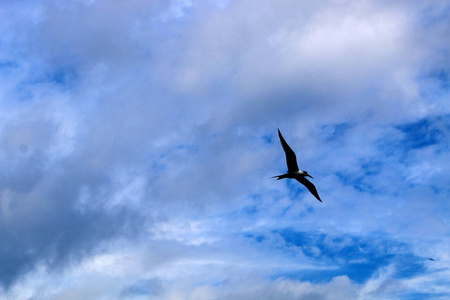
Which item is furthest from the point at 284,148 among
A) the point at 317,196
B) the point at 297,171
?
the point at 317,196

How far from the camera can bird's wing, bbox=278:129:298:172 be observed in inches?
3157

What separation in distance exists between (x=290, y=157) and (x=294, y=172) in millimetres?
4144

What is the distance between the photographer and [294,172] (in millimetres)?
84812

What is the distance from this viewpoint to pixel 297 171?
8488cm

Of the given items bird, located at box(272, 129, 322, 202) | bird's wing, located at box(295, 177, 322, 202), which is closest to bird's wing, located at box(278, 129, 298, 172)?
bird, located at box(272, 129, 322, 202)

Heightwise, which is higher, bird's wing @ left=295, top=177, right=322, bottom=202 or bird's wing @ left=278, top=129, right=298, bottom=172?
bird's wing @ left=278, top=129, right=298, bottom=172

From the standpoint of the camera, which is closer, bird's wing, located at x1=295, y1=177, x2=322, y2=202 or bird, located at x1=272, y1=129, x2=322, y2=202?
bird, located at x1=272, y1=129, x2=322, y2=202

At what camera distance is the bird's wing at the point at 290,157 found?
8020 cm

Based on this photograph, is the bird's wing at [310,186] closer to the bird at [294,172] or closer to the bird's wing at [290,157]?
the bird at [294,172]

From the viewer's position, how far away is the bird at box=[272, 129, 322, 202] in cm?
8081

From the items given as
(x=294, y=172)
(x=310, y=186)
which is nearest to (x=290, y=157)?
(x=294, y=172)

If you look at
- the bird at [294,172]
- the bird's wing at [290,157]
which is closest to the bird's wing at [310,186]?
the bird at [294,172]

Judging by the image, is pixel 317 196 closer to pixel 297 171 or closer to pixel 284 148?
pixel 297 171

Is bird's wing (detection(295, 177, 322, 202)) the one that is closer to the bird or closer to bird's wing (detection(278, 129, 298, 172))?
the bird
